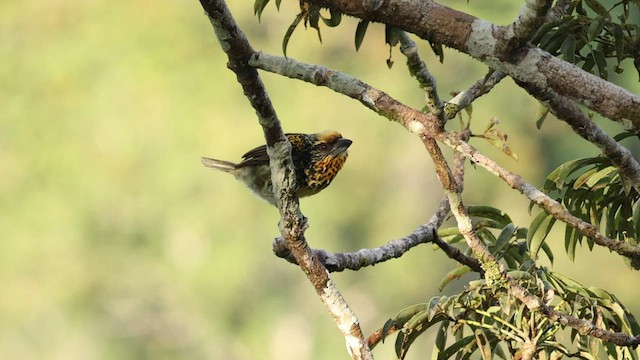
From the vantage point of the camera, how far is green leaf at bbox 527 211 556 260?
223 cm

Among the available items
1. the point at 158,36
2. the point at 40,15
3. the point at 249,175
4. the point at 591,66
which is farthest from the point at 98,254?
the point at 591,66

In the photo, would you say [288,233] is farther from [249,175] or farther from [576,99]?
[249,175]

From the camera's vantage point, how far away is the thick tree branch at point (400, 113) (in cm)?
181

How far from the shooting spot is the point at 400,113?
1849 millimetres

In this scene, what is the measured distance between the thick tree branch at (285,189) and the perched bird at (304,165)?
39.5 inches

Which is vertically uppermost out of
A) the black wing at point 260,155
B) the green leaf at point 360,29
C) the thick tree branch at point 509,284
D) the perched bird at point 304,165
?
the black wing at point 260,155

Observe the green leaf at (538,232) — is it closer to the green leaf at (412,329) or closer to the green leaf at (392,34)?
the green leaf at (412,329)

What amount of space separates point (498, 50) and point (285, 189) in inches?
20.9

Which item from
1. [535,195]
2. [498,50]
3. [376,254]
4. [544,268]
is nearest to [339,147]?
[376,254]

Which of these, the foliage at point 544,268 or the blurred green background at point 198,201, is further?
the blurred green background at point 198,201

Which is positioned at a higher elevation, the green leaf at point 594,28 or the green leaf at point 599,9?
the green leaf at point 599,9

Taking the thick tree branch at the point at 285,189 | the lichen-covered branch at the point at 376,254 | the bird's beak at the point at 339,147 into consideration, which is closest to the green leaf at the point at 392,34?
the thick tree branch at the point at 285,189

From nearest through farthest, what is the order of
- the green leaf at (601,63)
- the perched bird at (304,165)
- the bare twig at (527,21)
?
the bare twig at (527,21)
the green leaf at (601,63)
the perched bird at (304,165)

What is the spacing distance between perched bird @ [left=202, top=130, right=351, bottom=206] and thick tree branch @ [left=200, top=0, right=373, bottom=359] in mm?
1002
